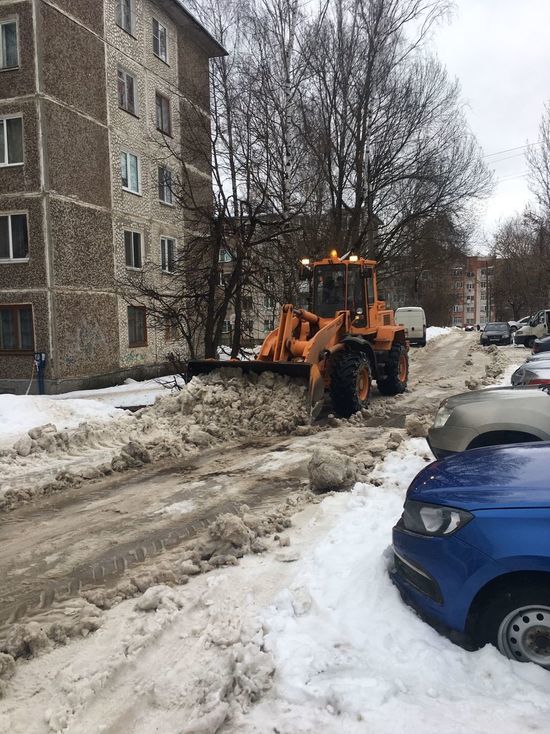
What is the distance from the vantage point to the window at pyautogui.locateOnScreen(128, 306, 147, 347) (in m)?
20.4

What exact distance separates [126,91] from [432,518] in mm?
21514

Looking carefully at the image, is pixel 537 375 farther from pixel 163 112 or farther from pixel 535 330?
pixel 535 330

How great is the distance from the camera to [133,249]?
68.1 ft

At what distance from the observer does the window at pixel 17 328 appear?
56.5ft

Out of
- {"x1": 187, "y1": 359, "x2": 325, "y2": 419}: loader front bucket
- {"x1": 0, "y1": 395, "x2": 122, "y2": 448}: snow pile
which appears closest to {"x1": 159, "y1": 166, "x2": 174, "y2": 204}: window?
{"x1": 0, "y1": 395, "x2": 122, "y2": 448}: snow pile

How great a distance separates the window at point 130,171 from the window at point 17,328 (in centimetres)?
608

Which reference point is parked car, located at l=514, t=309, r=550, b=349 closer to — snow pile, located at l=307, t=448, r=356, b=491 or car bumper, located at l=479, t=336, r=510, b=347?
car bumper, located at l=479, t=336, r=510, b=347

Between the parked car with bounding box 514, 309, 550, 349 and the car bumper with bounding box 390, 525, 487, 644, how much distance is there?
85.5 ft

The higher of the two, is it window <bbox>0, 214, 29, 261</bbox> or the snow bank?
window <bbox>0, 214, 29, 261</bbox>

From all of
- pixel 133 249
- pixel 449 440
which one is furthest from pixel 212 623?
pixel 133 249

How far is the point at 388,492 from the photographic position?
5.54 metres

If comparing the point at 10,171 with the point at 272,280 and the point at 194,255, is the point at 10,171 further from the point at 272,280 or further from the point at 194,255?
the point at 272,280

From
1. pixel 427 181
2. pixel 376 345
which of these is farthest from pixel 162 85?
pixel 376 345

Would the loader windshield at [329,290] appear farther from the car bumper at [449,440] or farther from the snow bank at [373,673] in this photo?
the snow bank at [373,673]
